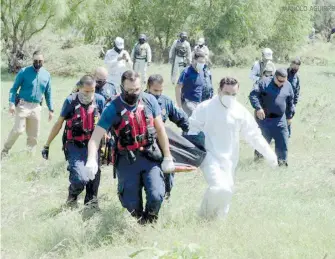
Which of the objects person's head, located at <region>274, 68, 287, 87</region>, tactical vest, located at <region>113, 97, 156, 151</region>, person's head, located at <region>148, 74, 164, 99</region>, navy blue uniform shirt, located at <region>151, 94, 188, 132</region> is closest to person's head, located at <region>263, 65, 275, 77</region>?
person's head, located at <region>274, 68, 287, 87</region>

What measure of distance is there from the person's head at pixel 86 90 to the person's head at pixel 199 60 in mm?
3319

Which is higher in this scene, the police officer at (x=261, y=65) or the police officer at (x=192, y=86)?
the police officer at (x=261, y=65)

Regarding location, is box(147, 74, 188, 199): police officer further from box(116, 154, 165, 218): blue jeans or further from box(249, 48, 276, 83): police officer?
box(249, 48, 276, 83): police officer

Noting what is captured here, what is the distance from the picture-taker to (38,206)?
7062 mm

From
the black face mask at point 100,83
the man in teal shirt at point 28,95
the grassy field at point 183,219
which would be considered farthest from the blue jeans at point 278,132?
the man in teal shirt at point 28,95

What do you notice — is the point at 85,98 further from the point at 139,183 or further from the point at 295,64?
the point at 295,64

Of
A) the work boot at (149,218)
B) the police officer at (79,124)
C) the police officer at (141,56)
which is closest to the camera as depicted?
the work boot at (149,218)

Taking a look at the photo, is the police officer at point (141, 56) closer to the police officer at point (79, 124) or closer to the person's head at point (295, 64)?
the person's head at point (295, 64)

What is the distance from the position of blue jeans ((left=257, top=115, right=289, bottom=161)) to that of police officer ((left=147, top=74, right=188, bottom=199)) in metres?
2.89

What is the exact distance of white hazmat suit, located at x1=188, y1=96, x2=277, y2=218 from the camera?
585cm

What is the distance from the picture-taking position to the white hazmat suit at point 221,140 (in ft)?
19.2

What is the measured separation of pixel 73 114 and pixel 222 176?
1.90 m

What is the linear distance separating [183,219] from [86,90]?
1.92 metres

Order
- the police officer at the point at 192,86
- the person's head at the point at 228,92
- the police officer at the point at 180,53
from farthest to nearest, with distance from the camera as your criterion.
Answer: the police officer at the point at 180,53 → the police officer at the point at 192,86 → the person's head at the point at 228,92
